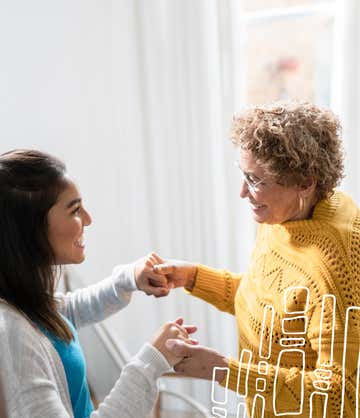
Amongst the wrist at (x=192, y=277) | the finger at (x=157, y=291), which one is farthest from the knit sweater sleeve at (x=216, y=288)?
the finger at (x=157, y=291)

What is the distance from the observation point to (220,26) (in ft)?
6.39

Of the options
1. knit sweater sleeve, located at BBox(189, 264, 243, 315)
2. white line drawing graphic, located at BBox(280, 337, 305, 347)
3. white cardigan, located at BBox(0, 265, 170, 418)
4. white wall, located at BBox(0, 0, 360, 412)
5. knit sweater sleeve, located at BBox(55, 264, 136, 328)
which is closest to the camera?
white cardigan, located at BBox(0, 265, 170, 418)

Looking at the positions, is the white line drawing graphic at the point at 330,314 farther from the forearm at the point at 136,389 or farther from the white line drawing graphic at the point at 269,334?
the forearm at the point at 136,389

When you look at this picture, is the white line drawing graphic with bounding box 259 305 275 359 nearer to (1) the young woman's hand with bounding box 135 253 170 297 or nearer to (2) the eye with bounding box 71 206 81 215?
(1) the young woman's hand with bounding box 135 253 170 297

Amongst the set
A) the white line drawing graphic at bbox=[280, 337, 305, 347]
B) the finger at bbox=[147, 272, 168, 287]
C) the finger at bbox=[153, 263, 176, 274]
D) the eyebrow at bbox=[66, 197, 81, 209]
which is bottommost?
the white line drawing graphic at bbox=[280, 337, 305, 347]

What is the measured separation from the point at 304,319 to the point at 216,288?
1.23 feet

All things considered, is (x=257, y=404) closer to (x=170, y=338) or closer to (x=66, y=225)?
(x=170, y=338)

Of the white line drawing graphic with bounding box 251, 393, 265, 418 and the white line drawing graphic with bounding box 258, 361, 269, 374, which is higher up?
the white line drawing graphic with bounding box 258, 361, 269, 374

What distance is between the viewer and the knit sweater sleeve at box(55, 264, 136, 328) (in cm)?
139

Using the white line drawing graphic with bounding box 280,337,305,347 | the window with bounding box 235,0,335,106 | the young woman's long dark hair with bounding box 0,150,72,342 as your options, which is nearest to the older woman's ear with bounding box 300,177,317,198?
the white line drawing graphic with bounding box 280,337,305,347

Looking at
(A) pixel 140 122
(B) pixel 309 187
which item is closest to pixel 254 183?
(B) pixel 309 187

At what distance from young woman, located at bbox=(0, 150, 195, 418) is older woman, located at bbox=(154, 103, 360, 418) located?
13 cm

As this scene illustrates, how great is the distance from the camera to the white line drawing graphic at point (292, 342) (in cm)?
118

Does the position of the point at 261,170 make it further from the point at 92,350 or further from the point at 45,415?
the point at 92,350
